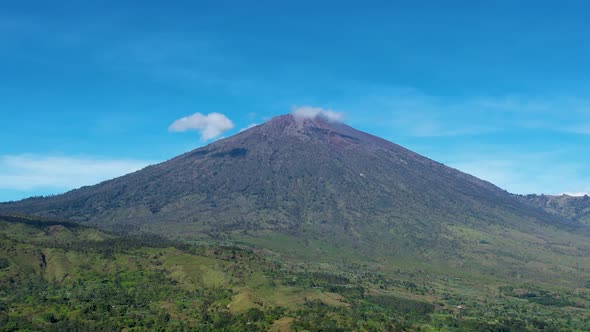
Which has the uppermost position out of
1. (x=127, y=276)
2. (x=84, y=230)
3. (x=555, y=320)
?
(x=84, y=230)

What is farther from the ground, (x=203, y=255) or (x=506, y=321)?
(x=203, y=255)

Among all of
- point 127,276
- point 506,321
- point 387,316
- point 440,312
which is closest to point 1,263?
point 127,276

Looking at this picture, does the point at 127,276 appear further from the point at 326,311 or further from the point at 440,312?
the point at 440,312

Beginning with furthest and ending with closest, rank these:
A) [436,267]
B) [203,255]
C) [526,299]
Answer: [436,267], [526,299], [203,255]

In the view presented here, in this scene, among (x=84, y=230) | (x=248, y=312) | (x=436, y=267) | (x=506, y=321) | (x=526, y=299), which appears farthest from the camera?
(x=436, y=267)

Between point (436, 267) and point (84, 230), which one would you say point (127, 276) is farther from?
point (436, 267)

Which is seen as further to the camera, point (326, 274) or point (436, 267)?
point (436, 267)
